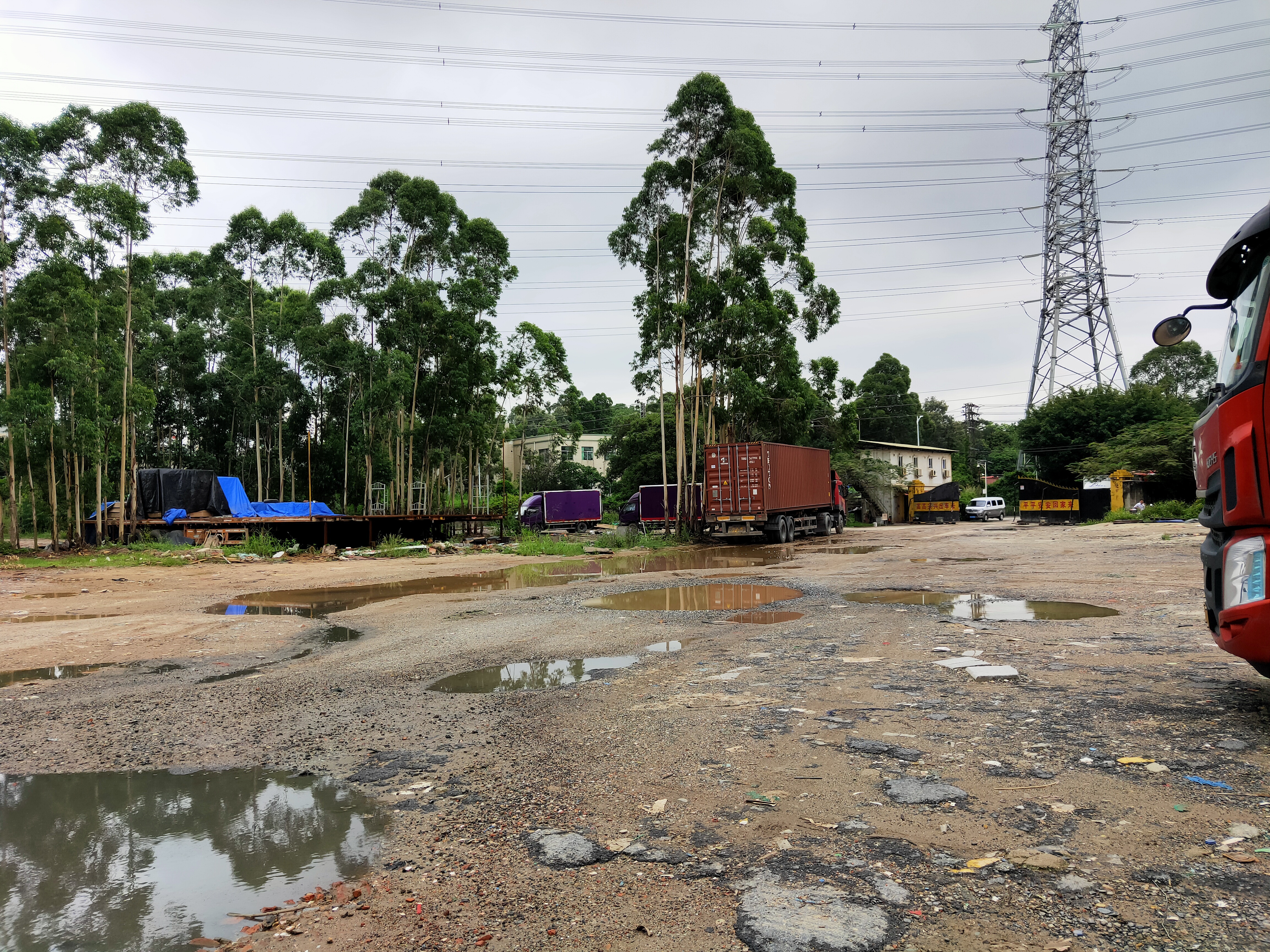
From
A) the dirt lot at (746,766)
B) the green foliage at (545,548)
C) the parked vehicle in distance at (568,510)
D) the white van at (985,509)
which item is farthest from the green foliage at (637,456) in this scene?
the dirt lot at (746,766)

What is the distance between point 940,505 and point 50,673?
4537cm

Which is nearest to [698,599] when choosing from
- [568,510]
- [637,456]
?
[568,510]

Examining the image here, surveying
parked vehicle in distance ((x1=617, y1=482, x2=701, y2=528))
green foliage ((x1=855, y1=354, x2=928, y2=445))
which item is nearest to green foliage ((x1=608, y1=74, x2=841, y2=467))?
parked vehicle in distance ((x1=617, y1=482, x2=701, y2=528))

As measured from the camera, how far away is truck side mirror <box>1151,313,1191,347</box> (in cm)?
526

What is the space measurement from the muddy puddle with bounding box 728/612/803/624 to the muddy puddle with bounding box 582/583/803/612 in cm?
39

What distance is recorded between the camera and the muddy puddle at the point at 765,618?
856 centimetres

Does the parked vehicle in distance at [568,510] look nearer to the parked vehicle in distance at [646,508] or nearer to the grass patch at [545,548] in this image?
the parked vehicle in distance at [646,508]

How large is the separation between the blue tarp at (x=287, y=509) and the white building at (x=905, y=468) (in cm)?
3181

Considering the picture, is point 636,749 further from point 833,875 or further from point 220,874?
point 220,874

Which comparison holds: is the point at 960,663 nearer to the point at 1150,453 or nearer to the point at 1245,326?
the point at 1245,326

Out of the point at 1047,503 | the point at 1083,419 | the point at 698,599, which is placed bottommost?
the point at 698,599

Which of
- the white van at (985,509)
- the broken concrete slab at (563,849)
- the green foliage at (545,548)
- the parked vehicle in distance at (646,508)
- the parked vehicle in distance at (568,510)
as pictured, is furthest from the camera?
the white van at (985,509)

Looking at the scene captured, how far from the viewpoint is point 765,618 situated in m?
8.92

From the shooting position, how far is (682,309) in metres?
24.9
